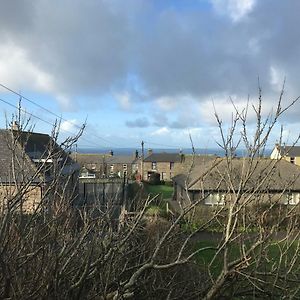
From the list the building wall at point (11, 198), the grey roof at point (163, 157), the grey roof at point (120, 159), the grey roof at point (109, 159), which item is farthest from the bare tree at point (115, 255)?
the grey roof at point (120, 159)

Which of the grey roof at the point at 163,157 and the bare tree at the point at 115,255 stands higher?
the grey roof at the point at 163,157

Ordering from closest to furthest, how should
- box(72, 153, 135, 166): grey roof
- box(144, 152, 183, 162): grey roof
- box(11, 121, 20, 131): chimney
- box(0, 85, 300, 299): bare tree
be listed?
box(0, 85, 300, 299): bare tree, box(11, 121, 20, 131): chimney, box(144, 152, 183, 162): grey roof, box(72, 153, 135, 166): grey roof

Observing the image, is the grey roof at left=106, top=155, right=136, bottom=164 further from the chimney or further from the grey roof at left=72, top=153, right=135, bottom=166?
the chimney

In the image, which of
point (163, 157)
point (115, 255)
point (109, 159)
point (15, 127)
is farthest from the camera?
point (109, 159)

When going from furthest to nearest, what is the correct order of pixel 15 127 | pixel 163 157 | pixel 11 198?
pixel 163 157 < pixel 15 127 < pixel 11 198

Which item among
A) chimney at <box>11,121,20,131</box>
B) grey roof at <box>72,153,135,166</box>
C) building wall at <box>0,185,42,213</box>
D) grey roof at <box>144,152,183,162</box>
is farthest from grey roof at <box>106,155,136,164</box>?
building wall at <box>0,185,42,213</box>

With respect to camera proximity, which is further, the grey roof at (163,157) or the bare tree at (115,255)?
the grey roof at (163,157)

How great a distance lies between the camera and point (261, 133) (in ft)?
15.1

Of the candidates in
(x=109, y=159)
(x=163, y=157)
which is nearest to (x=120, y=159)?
(x=109, y=159)

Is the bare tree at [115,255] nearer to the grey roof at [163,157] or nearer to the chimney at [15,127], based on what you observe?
the chimney at [15,127]

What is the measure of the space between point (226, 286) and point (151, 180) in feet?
171

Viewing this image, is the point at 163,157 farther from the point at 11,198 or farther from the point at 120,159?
the point at 11,198

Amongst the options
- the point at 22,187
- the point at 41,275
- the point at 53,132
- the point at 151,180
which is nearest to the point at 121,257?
the point at 41,275

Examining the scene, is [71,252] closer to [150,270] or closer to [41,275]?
[41,275]
